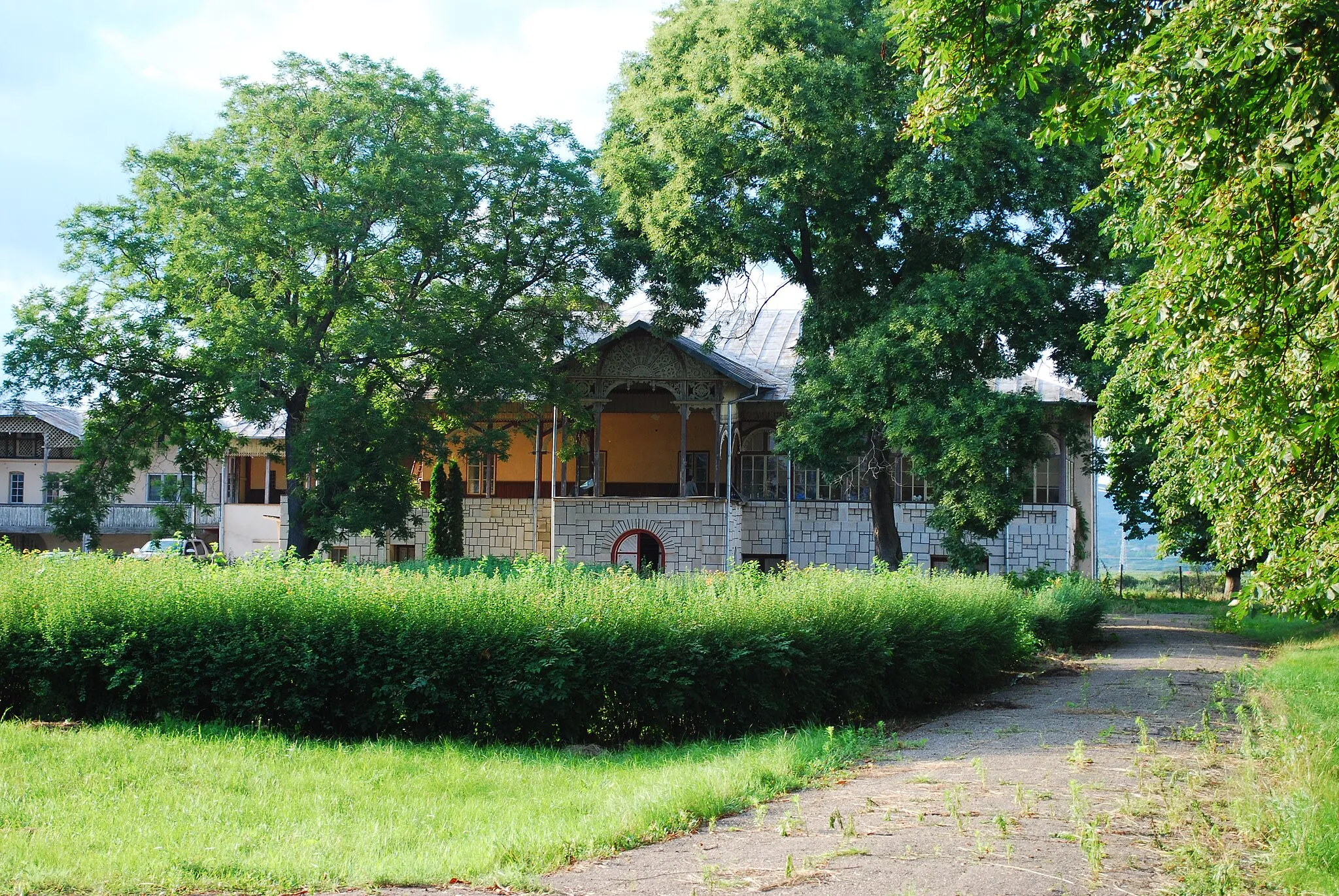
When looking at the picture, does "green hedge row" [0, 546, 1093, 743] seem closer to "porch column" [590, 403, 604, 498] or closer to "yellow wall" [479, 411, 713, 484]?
"porch column" [590, 403, 604, 498]

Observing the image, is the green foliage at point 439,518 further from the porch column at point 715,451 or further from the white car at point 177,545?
the porch column at point 715,451

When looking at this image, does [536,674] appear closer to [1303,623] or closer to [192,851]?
[192,851]

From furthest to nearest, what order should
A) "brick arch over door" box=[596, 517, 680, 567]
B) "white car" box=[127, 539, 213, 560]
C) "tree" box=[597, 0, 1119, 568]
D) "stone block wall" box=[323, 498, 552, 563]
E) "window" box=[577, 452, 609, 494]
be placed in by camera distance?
"stone block wall" box=[323, 498, 552, 563], "window" box=[577, 452, 609, 494], "brick arch over door" box=[596, 517, 680, 567], "white car" box=[127, 539, 213, 560], "tree" box=[597, 0, 1119, 568]

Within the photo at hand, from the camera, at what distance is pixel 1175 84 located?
6832 mm

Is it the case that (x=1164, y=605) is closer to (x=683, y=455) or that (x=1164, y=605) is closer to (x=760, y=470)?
(x=760, y=470)

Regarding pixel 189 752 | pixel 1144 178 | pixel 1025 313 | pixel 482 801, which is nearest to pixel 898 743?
pixel 482 801

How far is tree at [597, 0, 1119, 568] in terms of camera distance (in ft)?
66.0

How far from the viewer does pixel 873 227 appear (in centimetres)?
2233

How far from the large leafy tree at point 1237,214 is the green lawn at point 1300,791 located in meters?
1.12

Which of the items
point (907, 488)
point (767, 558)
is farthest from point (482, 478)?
point (907, 488)

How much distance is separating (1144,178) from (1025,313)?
45.4 feet

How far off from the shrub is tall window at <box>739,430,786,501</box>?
34.2 feet

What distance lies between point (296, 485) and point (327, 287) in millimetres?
4372

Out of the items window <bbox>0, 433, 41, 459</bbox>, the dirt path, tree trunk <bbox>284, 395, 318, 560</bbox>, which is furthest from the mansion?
the dirt path
